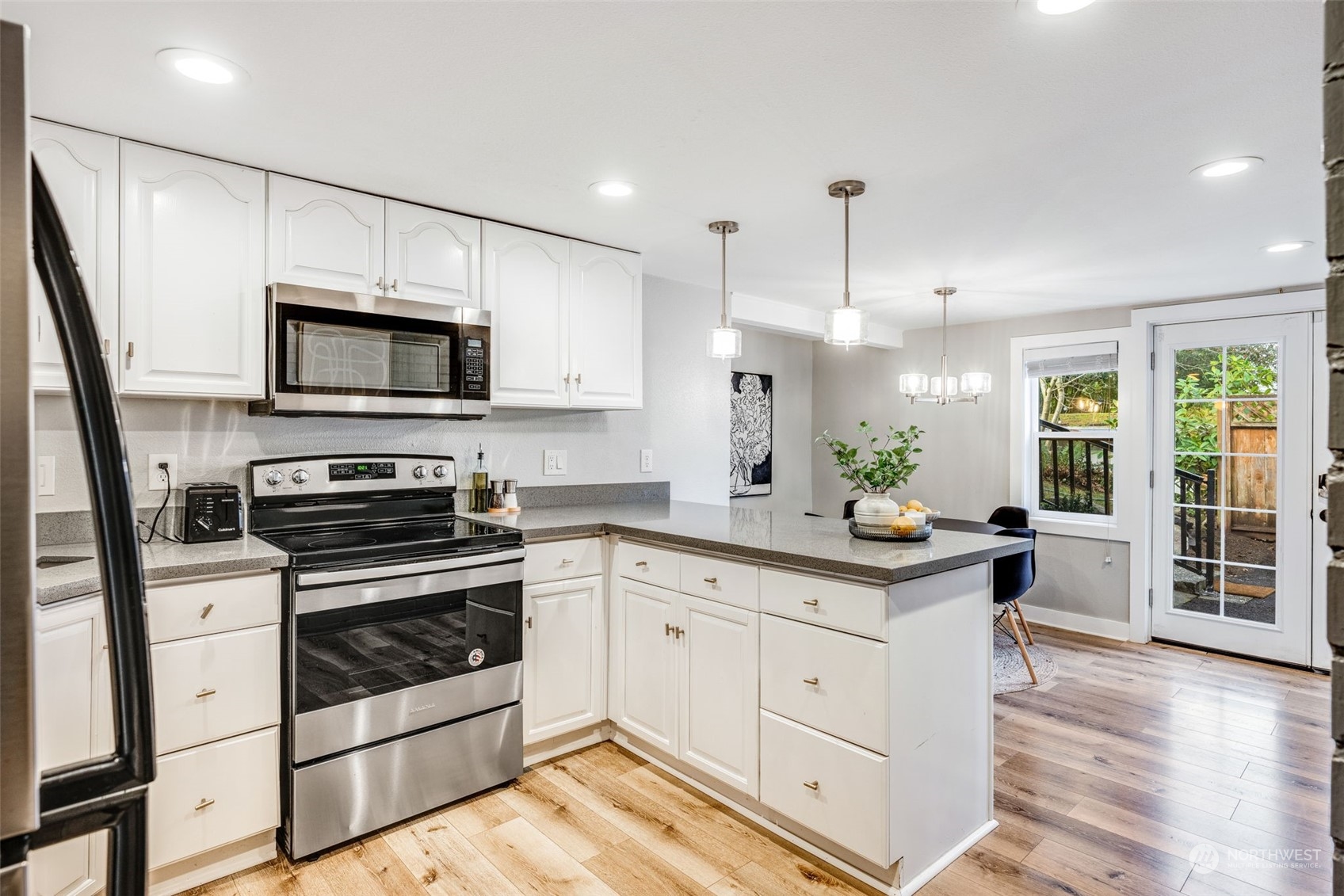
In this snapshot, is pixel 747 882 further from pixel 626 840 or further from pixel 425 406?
pixel 425 406

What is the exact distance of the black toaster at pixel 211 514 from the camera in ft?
7.36

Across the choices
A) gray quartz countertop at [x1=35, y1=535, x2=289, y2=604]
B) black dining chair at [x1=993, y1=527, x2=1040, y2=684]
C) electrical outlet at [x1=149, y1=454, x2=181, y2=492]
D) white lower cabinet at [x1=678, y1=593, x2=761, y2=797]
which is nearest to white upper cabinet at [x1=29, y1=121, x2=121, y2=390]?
electrical outlet at [x1=149, y1=454, x2=181, y2=492]

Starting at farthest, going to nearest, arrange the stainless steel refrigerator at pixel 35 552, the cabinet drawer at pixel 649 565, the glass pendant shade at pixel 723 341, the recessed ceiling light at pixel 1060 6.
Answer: the glass pendant shade at pixel 723 341
the cabinet drawer at pixel 649 565
the recessed ceiling light at pixel 1060 6
the stainless steel refrigerator at pixel 35 552

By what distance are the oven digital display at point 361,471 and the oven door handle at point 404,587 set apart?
0.62m

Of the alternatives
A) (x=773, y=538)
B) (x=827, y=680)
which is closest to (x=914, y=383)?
(x=773, y=538)

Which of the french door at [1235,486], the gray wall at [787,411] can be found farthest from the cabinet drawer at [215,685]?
the french door at [1235,486]

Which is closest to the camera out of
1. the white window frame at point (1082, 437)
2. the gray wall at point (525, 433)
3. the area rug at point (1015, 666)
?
the gray wall at point (525, 433)

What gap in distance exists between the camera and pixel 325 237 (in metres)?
2.49

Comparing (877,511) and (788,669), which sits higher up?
(877,511)

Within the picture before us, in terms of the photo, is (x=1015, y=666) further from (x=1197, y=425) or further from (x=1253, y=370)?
(x=1253, y=370)

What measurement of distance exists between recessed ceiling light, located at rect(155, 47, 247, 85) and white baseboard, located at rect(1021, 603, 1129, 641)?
17.1ft

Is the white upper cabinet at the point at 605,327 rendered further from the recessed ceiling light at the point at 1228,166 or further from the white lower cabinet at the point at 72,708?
the recessed ceiling light at the point at 1228,166

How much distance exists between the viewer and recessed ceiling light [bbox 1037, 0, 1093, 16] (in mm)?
1461

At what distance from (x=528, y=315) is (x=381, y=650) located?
145 centimetres
